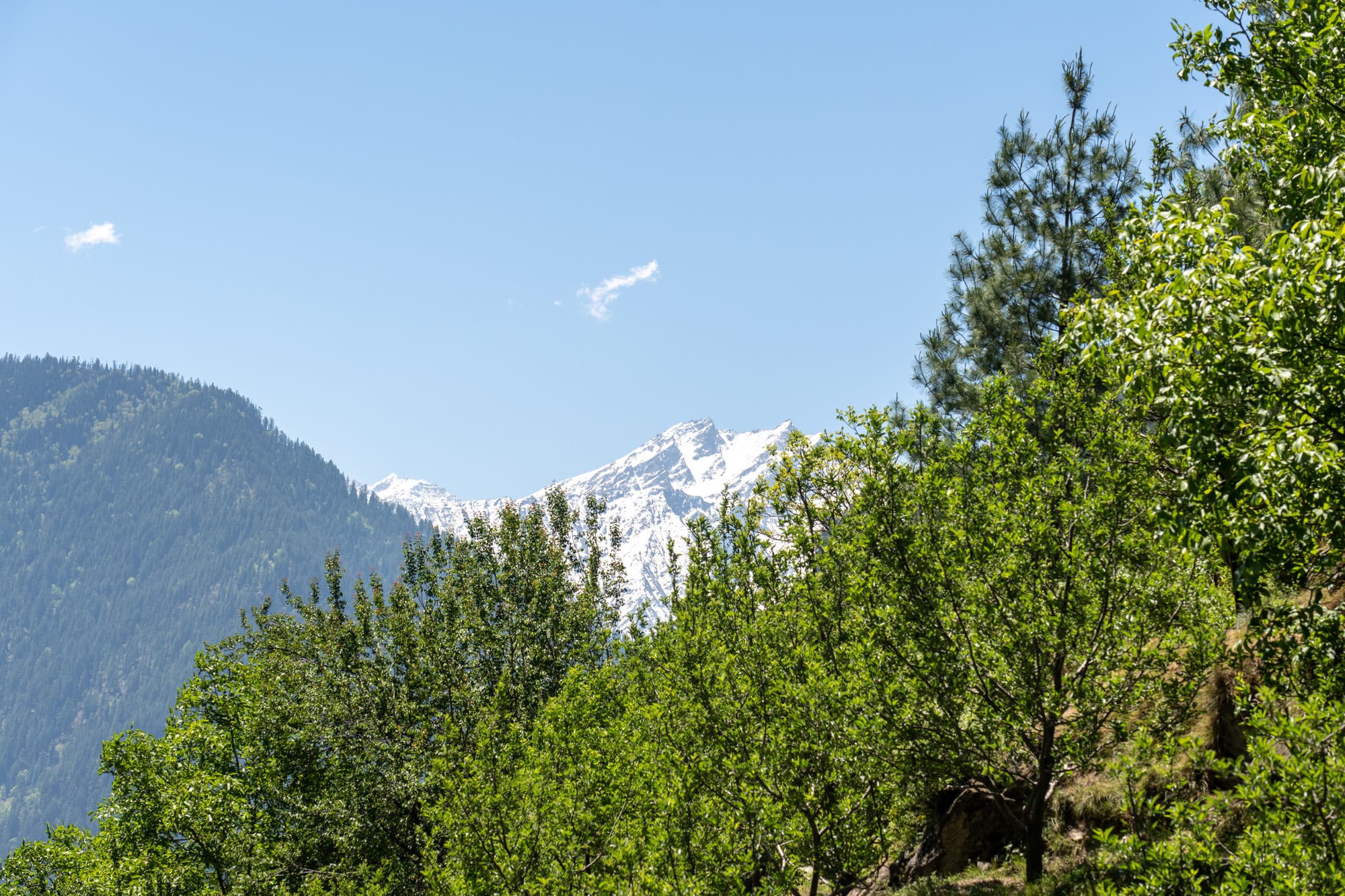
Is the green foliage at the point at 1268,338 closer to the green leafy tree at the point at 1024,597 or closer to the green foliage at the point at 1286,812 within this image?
the green foliage at the point at 1286,812

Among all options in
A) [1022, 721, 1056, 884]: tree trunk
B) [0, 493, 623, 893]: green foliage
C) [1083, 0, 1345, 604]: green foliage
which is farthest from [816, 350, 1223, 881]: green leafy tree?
[0, 493, 623, 893]: green foliage

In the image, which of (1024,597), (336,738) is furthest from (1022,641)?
(336,738)

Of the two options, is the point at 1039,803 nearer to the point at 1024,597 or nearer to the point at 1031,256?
the point at 1024,597

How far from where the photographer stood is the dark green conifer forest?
9.34m

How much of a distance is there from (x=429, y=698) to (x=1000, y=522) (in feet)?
104

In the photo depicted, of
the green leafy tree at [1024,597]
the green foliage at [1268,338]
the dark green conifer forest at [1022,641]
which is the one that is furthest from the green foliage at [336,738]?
the green foliage at [1268,338]

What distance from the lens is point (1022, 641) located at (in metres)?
14.4

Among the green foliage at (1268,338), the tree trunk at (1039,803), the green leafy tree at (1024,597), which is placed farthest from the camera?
the tree trunk at (1039,803)

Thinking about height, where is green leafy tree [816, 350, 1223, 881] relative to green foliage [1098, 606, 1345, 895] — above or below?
above

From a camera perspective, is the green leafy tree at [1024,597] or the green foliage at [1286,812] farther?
the green leafy tree at [1024,597]

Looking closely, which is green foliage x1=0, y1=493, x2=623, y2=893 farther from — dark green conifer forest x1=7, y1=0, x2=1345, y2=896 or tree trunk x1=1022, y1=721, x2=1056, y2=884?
tree trunk x1=1022, y1=721, x2=1056, y2=884

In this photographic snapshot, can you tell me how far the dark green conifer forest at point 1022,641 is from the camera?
368 inches

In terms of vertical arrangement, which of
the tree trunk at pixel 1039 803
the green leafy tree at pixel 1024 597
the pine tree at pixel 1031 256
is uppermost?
the pine tree at pixel 1031 256

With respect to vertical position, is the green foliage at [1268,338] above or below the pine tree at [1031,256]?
below
